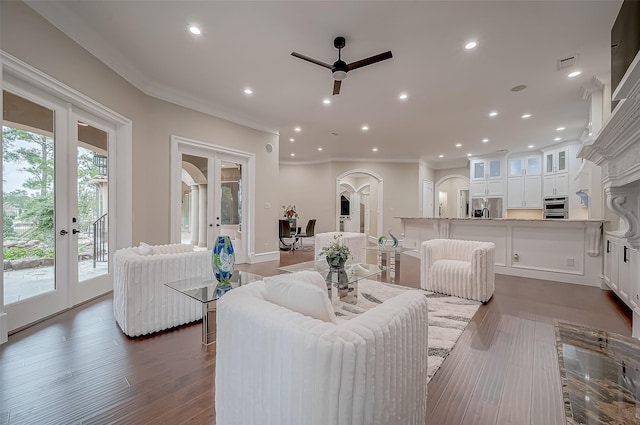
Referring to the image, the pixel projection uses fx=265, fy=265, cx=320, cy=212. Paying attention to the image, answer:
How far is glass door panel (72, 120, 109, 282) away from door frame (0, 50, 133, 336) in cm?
11

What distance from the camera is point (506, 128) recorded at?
5988 mm

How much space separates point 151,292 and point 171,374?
87cm

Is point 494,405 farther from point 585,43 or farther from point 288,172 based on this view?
point 288,172

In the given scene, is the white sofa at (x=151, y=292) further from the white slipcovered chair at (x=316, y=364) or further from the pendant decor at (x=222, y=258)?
the white slipcovered chair at (x=316, y=364)

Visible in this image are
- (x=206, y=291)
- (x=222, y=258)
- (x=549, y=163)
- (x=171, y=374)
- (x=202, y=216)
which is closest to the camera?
(x=171, y=374)

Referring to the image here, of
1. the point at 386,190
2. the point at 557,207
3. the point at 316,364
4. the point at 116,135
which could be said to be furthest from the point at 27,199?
the point at 557,207

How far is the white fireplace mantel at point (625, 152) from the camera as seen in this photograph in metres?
1.84

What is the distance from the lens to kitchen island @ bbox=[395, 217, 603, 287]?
4203 millimetres

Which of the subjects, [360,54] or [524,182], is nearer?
[360,54]

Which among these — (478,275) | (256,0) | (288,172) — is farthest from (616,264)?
(288,172)

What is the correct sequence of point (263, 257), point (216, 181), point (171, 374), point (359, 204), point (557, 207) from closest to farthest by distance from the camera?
point (171, 374), point (216, 181), point (263, 257), point (557, 207), point (359, 204)

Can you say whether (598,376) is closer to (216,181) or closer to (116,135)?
(116,135)

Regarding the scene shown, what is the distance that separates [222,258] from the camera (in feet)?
7.58

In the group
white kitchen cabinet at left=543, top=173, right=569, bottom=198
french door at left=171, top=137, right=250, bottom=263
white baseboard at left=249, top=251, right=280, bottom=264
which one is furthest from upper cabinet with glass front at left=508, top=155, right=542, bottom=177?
french door at left=171, top=137, right=250, bottom=263
